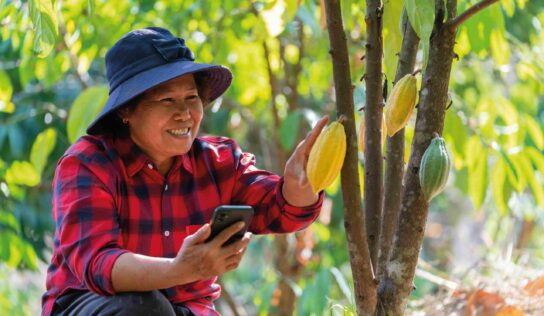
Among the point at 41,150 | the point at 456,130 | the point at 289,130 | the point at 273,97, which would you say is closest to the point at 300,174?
the point at 456,130

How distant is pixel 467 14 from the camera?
56.2 inches

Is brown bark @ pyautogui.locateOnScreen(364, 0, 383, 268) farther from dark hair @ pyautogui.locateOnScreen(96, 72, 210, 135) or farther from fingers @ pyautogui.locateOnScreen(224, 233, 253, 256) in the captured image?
dark hair @ pyautogui.locateOnScreen(96, 72, 210, 135)

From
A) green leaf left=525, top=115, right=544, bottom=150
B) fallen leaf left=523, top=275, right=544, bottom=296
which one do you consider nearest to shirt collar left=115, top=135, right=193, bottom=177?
fallen leaf left=523, top=275, right=544, bottom=296

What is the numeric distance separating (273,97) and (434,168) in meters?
2.08

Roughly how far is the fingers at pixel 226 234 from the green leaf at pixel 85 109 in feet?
3.44

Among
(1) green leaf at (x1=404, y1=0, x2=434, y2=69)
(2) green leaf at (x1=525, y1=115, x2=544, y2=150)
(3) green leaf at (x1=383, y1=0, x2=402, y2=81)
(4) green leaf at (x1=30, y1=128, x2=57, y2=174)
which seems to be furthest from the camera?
(4) green leaf at (x1=30, y1=128, x2=57, y2=174)

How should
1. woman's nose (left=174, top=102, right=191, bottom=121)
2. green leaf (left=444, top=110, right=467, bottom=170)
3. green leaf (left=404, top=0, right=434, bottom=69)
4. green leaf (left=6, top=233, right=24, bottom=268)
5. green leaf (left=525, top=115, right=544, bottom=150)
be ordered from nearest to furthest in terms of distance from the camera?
green leaf (left=404, top=0, right=434, bottom=69), woman's nose (left=174, top=102, right=191, bottom=121), green leaf (left=444, top=110, right=467, bottom=170), green leaf (left=525, top=115, right=544, bottom=150), green leaf (left=6, top=233, right=24, bottom=268)

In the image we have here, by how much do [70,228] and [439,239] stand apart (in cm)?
679

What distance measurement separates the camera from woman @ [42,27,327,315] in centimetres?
162

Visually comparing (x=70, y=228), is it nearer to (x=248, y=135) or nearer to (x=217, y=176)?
(x=217, y=176)

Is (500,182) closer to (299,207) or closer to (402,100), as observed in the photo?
(299,207)

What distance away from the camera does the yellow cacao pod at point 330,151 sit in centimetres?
149

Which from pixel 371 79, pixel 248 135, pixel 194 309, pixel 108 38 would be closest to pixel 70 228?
pixel 194 309

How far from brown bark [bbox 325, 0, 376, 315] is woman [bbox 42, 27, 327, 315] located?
82 mm
